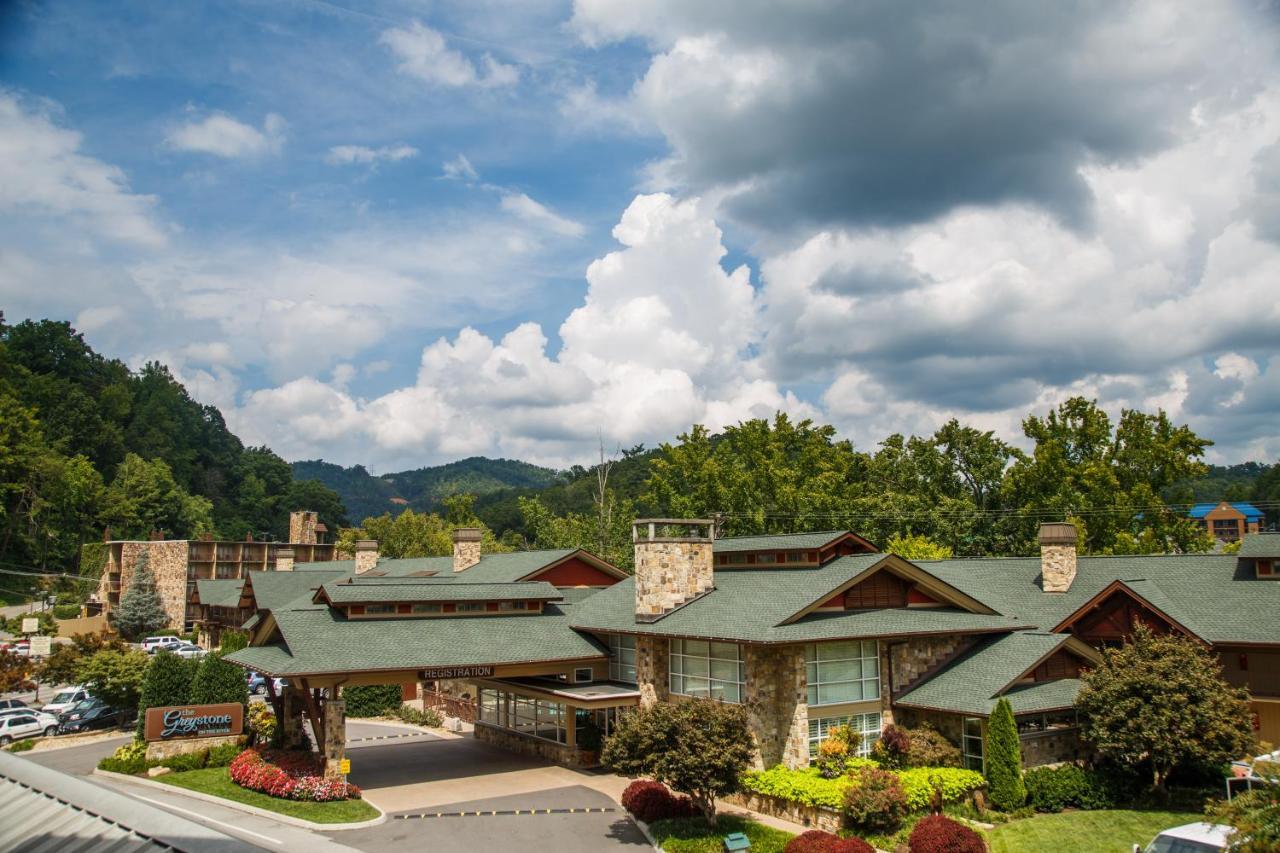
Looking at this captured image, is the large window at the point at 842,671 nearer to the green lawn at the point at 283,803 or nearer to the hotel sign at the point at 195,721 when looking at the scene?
the green lawn at the point at 283,803

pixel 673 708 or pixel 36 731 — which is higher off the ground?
pixel 673 708

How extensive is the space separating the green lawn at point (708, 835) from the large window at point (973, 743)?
6579 mm

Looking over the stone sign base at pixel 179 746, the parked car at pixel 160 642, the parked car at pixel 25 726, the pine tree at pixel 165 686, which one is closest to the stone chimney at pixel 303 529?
the parked car at pixel 160 642

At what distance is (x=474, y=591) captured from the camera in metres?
35.3

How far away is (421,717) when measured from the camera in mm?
42250

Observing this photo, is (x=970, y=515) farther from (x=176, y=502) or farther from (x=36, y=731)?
(x=176, y=502)

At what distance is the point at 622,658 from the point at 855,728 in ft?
31.3

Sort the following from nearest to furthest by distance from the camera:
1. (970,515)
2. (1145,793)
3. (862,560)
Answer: (1145,793)
(862,560)
(970,515)

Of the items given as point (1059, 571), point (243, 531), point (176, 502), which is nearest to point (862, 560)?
point (1059, 571)

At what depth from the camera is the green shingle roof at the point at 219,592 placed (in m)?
61.8

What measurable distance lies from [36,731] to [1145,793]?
41.3 metres

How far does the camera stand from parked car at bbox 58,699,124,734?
3975 centimetres

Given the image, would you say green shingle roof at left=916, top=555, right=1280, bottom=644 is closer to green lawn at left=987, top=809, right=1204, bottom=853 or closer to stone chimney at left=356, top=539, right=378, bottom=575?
green lawn at left=987, top=809, right=1204, bottom=853

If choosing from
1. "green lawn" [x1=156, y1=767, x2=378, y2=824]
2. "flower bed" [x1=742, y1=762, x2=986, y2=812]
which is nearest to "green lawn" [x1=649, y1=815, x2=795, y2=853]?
"flower bed" [x1=742, y1=762, x2=986, y2=812]
